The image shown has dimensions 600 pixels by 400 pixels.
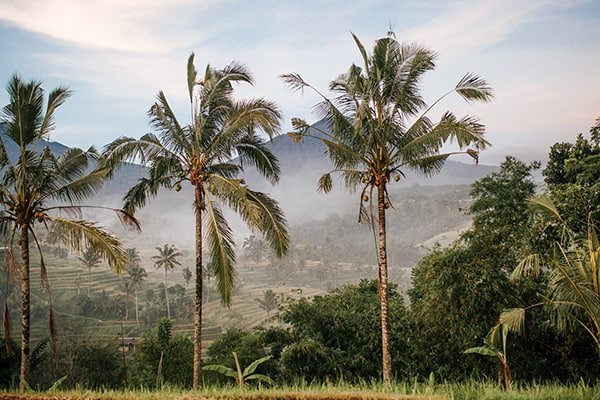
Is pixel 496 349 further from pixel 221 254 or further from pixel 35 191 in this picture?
pixel 35 191

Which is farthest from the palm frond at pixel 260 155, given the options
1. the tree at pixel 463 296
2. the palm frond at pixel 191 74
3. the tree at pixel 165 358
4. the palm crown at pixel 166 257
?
the palm crown at pixel 166 257

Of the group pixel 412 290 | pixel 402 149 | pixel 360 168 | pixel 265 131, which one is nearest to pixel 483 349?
pixel 402 149

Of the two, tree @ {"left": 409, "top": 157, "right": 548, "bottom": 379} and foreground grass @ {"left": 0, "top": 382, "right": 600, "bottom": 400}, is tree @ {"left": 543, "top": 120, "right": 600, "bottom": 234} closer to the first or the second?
tree @ {"left": 409, "top": 157, "right": 548, "bottom": 379}

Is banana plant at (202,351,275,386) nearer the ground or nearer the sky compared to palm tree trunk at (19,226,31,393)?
nearer the ground

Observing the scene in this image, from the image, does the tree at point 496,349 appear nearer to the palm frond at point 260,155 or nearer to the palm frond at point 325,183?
the palm frond at point 325,183

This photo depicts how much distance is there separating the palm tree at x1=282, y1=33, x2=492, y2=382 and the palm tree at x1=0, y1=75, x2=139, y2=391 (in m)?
4.99

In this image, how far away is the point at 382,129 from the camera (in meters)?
13.0

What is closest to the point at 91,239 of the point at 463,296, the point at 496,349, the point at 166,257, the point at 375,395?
the point at 375,395

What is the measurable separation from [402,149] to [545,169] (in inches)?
333

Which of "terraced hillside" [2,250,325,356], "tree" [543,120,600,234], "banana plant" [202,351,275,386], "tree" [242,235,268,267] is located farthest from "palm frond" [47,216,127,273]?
"tree" [242,235,268,267]

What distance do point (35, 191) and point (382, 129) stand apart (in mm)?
→ 8078

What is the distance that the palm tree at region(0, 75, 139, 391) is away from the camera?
38.2 ft

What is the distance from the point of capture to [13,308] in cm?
8438

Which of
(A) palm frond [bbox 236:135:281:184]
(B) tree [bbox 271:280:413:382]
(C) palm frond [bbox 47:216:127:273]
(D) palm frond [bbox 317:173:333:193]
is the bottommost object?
(B) tree [bbox 271:280:413:382]
